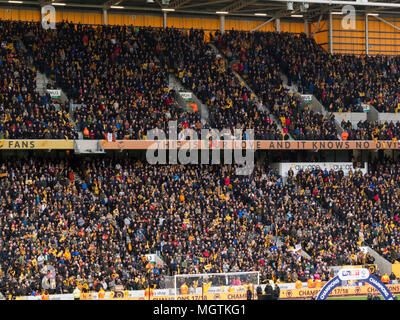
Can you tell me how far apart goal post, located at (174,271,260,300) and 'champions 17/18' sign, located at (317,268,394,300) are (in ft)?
29.0

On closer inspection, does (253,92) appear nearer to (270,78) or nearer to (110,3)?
(270,78)

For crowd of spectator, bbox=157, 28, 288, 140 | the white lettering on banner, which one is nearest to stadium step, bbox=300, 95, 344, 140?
the white lettering on banner

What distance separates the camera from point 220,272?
32.6 meters

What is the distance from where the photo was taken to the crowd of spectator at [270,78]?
140ft

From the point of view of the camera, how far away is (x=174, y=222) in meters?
34.8

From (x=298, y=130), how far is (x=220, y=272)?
12.9 metres

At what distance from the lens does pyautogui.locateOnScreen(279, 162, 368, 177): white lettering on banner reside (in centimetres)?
4225

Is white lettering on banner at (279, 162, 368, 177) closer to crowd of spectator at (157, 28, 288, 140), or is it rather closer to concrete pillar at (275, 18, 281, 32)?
crowd of spectator at (157, 28, 288, 140)

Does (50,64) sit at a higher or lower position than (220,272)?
higher

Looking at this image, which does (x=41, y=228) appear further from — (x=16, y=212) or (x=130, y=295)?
(x=130, y=295)

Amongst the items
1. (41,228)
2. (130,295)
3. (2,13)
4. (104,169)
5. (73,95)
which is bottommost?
(130,295)

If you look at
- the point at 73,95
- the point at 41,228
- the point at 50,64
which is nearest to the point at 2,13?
the point at 50,64

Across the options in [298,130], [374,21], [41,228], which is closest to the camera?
[41,228]

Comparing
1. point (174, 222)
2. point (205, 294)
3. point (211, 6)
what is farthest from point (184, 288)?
point (211, 6)
